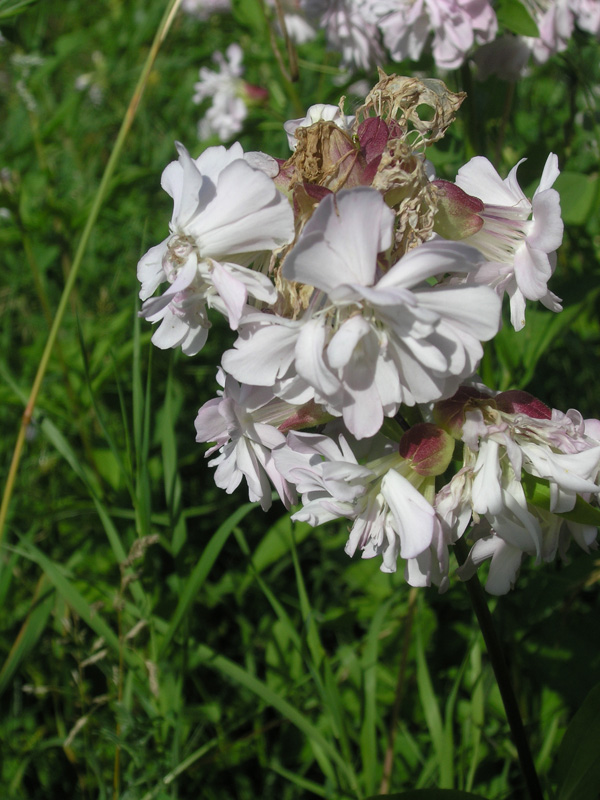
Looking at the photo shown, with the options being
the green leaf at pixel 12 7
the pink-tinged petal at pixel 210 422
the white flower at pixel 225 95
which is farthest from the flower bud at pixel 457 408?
the white flower at pixel 225 95

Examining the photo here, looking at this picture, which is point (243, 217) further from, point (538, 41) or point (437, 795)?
point (538, 41)

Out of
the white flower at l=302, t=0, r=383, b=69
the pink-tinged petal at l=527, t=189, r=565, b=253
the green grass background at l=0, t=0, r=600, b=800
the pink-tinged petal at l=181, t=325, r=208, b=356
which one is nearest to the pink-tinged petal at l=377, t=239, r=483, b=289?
the pink-tinged petal at l=527, t=189, r=565, b=253

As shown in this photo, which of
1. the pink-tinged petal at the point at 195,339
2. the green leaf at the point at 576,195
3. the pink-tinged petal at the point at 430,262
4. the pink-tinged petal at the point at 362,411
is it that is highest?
the pink-tinged petal at the point at 430,262

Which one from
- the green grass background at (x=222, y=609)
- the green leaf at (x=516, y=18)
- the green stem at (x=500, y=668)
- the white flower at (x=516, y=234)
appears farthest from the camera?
the green leaf at (x=516, y=18)

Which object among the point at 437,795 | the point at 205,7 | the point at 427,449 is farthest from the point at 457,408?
the point at 205,7

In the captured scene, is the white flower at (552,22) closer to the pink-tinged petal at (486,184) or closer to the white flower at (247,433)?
the pink-tinged petal at (486,184)

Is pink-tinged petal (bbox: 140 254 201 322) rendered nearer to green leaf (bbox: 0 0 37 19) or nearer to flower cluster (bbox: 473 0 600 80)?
green leaf (bbox: 0 0 37 19)

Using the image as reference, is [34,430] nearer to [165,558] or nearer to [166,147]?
[165,558]
